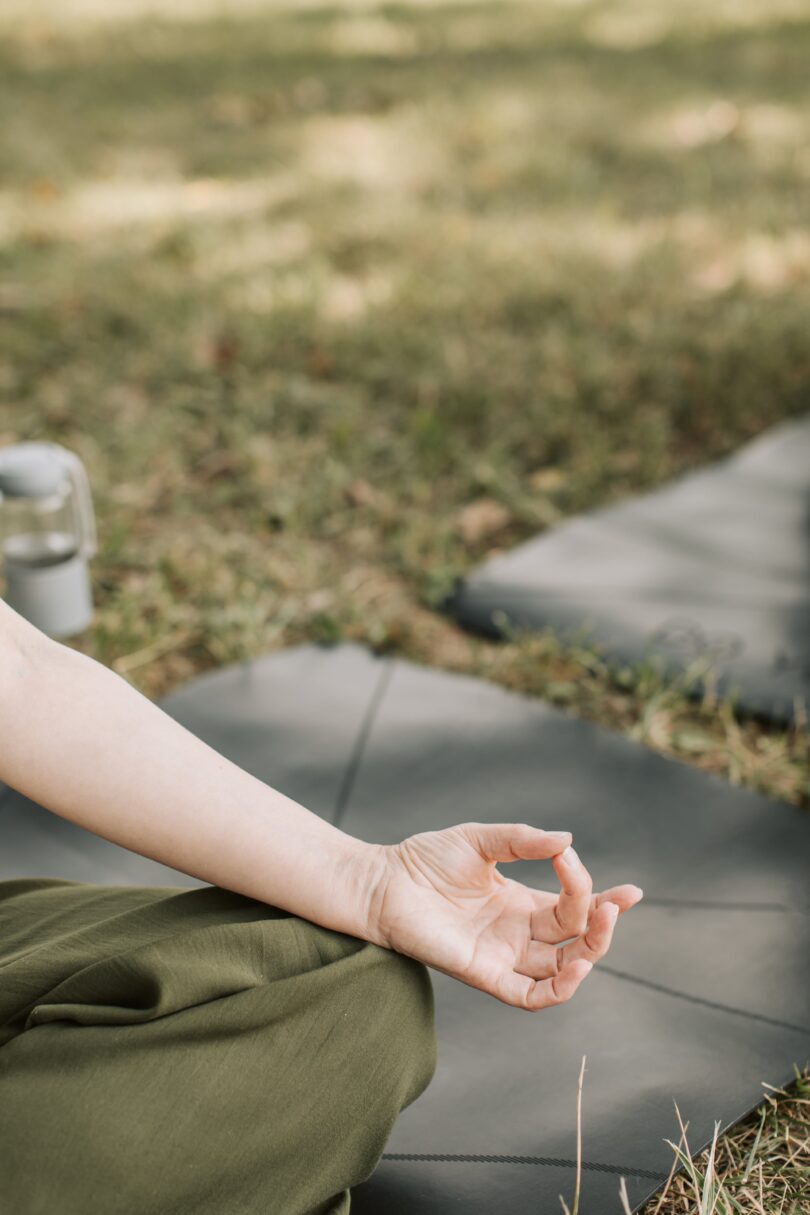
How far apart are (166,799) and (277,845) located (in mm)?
125

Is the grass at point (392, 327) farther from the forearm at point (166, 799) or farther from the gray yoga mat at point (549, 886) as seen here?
the forearm at point (166, 799)

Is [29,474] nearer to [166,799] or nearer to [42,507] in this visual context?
[42,507]

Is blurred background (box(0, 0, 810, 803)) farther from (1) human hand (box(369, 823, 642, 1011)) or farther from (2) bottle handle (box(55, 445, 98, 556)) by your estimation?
(1) human hand (box(369, 823, 642, 1011))

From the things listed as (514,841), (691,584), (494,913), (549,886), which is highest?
(514,841)

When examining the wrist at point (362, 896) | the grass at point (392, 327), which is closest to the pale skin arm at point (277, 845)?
the wrist at point (362, 896)

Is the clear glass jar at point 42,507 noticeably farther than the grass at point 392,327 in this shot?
No

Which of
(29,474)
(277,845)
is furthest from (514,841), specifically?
(29,474)

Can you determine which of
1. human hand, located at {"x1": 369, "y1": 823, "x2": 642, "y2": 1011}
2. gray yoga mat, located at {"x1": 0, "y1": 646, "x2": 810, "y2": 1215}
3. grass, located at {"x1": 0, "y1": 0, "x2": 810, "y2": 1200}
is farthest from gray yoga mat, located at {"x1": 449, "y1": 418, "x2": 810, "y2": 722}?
human hand, located at {"x1": 369, "y1": 823, "x2": 642, "y2": 1011}

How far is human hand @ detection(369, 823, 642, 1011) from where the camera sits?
123 cm

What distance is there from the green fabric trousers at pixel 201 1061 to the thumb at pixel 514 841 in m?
0.14

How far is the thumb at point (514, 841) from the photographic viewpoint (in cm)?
123

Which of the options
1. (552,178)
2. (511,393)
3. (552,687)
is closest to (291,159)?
(552,178)

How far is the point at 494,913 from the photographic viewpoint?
132cm

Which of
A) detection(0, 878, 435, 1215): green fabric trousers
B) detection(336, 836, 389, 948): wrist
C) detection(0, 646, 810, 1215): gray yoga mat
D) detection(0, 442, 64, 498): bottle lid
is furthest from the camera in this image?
detection(0, 442, 64, 498): bottle lid
